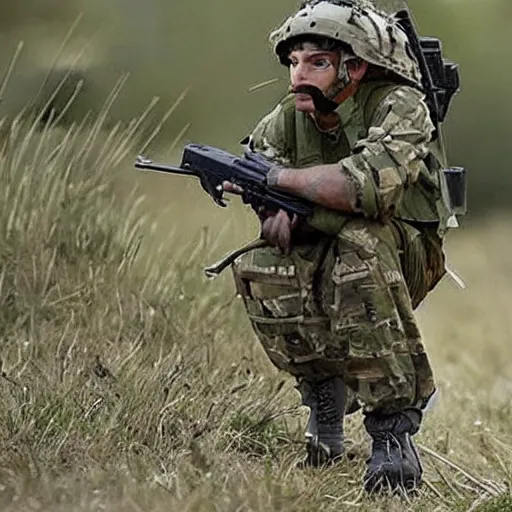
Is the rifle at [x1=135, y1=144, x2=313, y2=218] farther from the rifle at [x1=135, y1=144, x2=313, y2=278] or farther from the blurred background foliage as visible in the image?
→ the blurred background foliage

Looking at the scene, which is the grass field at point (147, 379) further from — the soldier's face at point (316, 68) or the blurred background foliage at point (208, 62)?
the soldier's face at point (316, 68)

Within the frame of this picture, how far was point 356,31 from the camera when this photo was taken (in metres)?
2.82

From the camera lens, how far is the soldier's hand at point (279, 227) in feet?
9.41

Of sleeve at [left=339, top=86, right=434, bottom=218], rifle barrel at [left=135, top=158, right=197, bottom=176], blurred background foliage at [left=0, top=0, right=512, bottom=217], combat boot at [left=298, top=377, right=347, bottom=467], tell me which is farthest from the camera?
blurred background foliage at [left=0, top=0, right=512, bottom=217]

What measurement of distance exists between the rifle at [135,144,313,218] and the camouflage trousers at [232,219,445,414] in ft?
0.39

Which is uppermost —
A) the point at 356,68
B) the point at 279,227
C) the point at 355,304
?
the point at 356,68

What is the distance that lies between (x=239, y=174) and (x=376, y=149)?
10.2 inches

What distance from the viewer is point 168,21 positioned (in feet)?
22.8

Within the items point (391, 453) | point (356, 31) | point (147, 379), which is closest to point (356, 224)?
point (356, 31)

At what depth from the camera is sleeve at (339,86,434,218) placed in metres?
2.77

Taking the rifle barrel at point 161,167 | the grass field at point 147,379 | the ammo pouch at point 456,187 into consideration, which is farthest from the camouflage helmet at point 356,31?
the grass field at point 147,379

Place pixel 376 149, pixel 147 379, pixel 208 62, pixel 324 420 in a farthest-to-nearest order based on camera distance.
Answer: pixel 208 62 → pixel 147 379 → pixel 324 420 → pixel 376 149

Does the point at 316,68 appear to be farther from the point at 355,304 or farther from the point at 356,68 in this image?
the point at 355,304

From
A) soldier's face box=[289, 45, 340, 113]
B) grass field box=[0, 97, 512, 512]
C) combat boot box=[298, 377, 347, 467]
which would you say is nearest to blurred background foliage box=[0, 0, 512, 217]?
grass field box=[0, 97, 512, 512]
